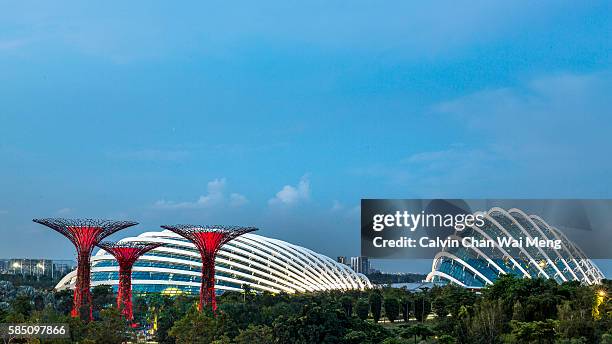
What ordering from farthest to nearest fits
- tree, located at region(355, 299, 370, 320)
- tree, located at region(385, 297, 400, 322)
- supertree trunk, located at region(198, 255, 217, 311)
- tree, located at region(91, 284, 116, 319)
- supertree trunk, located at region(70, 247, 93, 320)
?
tree, located at region(91, 284, 116, 319) → tree, located at region(355, 299, 370, 320) → tree, located at region(385, 297, 400, 322) → supertree trunk, located at region(198, 255, 217, 311) → supertree trunk, located at region(70, 247, 93, 320)

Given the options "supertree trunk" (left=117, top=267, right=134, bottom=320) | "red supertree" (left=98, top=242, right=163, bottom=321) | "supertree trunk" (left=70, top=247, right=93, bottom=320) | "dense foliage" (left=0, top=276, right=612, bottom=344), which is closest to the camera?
"dense foliage" (left=0, top=276, right=612, bottom=344)

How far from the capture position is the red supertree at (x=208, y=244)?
49250 mm

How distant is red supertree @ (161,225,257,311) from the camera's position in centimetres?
4925

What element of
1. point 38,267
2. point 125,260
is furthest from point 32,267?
point 125,260

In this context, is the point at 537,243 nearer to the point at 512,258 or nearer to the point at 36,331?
the point at 512,258

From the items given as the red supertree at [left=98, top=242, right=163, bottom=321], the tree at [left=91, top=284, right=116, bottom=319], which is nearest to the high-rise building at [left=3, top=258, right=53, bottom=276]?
the tree at [left=91, top=284, right=116, bottom=319]

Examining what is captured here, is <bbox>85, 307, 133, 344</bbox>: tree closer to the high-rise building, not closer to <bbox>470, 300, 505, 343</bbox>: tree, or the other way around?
<bbox>470, 300, 505, 343</bbox>: tree

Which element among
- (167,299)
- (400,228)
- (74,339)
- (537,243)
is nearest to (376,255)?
(400,228)

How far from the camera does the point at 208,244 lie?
166 ft

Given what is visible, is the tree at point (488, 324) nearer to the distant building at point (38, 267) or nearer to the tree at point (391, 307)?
the tree at point (391, 307)

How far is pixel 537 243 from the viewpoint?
8681 centimetres

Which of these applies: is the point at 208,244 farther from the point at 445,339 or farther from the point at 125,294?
the point at 445,339

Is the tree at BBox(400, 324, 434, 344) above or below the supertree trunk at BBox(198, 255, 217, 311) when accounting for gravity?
below

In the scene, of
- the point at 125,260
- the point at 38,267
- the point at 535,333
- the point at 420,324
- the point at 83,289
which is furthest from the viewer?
the point at 38,267
